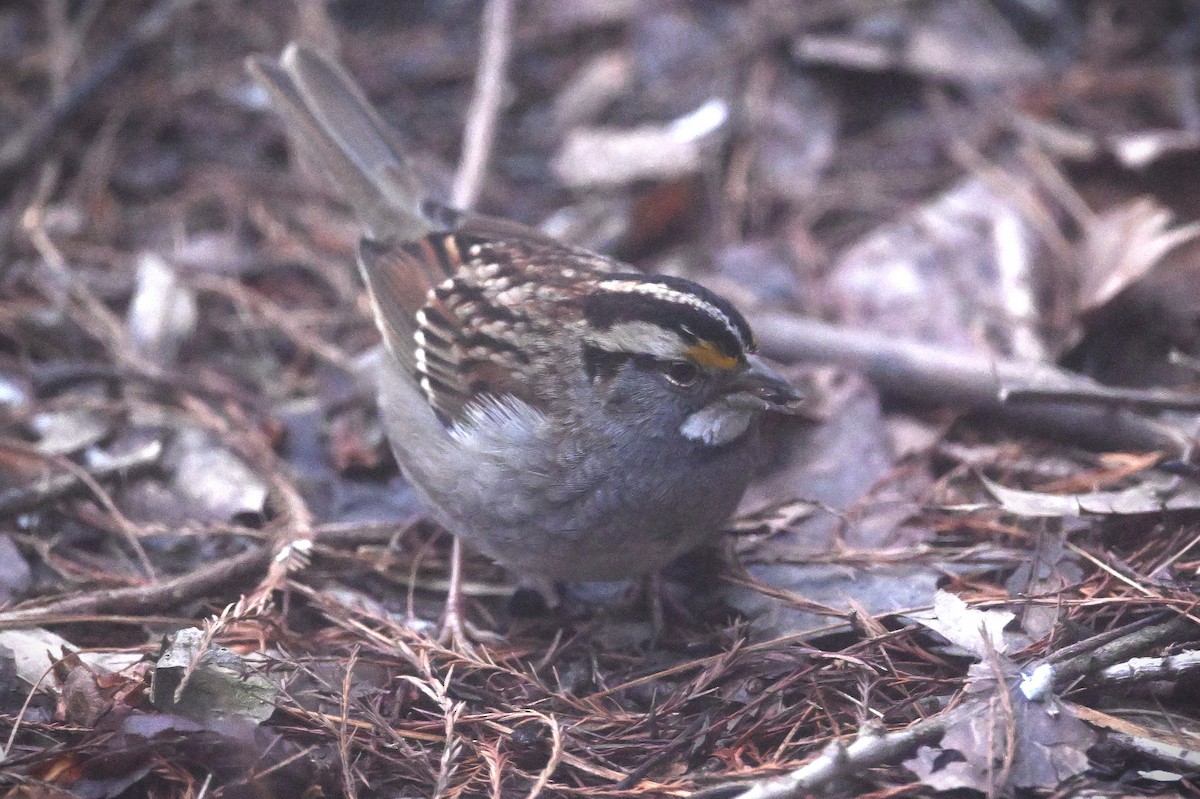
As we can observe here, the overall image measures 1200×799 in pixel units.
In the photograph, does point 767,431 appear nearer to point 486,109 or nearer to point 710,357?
point 710,357

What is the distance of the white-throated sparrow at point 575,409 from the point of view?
122 inches

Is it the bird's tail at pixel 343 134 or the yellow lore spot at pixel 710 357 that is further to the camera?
the bird's tail at pixel 343 134

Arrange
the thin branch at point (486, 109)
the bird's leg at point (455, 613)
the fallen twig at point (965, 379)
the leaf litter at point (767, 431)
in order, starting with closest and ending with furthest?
the leaf litter at point (767, 431)
the bird's leg at point (455, 613)
the fallen twig at point (965, 379)
the thin branch at point (486, 109)

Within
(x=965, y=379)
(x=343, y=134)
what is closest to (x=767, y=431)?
(x=965, y=379)

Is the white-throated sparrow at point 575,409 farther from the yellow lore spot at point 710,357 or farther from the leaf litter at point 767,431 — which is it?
the leaf litter at point 767,431

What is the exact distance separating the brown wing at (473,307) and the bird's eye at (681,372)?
0.38 meters

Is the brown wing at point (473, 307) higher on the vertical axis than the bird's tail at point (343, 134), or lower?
lower

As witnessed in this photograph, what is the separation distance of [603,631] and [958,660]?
3.45 ft

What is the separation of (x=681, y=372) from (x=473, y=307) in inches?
32.7

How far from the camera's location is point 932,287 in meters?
4.46

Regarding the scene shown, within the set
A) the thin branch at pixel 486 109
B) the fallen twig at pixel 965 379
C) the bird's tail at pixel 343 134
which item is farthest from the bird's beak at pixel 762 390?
the thin branch at pixel 486 109

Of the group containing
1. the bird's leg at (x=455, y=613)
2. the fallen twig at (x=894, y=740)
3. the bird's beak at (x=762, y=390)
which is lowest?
the bird's leg at (x=455, y=613)

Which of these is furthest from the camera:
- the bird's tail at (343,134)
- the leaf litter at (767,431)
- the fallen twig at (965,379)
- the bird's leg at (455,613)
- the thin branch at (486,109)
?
the thin branch at (486,109)

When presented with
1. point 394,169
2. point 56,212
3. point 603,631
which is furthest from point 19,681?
point 56,212
